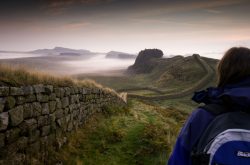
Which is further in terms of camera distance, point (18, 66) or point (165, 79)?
point (165, 79)

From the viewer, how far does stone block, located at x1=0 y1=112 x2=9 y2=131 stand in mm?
5965

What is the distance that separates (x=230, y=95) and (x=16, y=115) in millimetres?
4585

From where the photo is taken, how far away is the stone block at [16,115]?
249 inches

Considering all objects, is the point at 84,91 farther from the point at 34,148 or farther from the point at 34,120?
the point at 34,148

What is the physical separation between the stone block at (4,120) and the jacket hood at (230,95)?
3849 mm

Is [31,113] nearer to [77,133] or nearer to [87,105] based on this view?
[77,133]

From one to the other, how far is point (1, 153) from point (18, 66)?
284 centimetres

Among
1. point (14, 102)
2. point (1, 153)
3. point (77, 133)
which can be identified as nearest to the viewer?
point (1, 153)

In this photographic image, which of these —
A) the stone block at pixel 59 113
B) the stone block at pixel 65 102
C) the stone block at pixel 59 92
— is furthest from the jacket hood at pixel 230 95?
the stone block at pixel 65 102

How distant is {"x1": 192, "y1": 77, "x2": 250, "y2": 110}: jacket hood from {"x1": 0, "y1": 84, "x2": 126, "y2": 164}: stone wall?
3.95 m

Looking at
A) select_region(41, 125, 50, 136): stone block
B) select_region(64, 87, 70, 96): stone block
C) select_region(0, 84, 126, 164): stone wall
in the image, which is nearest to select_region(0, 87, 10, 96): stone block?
select_region(0, 84, 126, 164): stone wall

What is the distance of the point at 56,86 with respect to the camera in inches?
362

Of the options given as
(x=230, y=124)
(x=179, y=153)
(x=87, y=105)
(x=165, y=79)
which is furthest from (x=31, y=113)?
(x=165, y=79)

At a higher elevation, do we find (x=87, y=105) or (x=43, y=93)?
(x=43, y=93)
